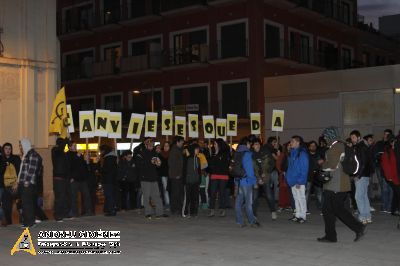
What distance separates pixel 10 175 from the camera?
1276 centimetres

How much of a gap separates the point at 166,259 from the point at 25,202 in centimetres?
483

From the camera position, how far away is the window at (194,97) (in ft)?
112

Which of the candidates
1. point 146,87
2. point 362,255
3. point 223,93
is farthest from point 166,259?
point 146,87

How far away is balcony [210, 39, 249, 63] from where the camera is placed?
107ft

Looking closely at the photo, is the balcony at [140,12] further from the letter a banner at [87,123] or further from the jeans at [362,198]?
the jeans at [362,198]

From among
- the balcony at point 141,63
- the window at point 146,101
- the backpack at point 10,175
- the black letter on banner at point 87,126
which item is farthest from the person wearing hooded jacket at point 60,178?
the balcony at point 141,63

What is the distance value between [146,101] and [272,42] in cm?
947

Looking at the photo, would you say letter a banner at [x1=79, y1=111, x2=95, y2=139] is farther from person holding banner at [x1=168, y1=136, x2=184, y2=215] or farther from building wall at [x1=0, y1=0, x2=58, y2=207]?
person holding banner at [x1=168, y1=136, x2=184, y2=215]

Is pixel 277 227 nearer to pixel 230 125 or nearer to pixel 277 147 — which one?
pixel 277 147

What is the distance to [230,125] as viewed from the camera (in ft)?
73.2

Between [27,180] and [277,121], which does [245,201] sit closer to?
[27,180]

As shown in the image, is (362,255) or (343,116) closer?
(362,255)

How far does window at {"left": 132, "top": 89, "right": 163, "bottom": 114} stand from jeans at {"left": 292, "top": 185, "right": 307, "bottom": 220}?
80.2 ft

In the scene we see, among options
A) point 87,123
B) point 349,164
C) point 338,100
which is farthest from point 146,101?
point 349,164
